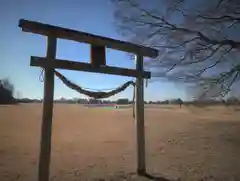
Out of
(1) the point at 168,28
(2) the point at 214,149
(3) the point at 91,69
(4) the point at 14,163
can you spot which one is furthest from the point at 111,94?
(2) the point at 214,149

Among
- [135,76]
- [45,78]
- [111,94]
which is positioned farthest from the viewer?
[135,76]

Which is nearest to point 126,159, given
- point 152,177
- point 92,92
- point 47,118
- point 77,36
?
point 152,177

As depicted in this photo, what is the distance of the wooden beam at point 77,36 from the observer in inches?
222

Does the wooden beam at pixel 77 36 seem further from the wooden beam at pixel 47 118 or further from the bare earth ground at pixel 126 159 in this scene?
the bare earth ground at pixel 126 159

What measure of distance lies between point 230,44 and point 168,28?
199cm

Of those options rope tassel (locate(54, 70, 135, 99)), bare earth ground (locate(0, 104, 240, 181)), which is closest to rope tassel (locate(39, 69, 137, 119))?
rope tassel (locate(54, 70, 135, 99))

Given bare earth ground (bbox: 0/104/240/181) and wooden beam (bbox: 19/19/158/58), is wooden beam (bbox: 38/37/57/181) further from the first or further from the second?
bare earth ground (bbox: 0/104/240/181)

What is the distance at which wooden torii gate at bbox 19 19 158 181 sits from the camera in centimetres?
585

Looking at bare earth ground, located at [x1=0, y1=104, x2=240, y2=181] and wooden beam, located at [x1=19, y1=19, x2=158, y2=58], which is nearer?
wooden beam, located at [x1=19, y1=19, x2=158, y2=58]

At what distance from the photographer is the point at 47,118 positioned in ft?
19.4

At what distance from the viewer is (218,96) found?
360 inches

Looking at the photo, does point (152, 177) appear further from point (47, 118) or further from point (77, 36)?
point (77, 36)

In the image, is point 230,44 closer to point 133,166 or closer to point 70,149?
point 133,166

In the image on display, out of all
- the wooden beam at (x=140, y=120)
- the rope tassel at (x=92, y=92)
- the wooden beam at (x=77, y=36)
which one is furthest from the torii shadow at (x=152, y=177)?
the wooden beam at (x=77, y=36)
